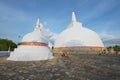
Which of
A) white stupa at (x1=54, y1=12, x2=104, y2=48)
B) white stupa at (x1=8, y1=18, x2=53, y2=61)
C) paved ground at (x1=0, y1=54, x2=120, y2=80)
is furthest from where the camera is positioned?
white stupa at (x1=54, y1=12, x2=104, y2=48)

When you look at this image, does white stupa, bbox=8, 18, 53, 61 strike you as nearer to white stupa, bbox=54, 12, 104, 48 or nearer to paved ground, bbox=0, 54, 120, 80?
paved ground, bbox=0, 54, 120, 80

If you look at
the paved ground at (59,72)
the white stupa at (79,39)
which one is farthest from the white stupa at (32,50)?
the white stupa at (79,39)

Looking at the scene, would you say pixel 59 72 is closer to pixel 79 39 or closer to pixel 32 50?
pixel 32 50

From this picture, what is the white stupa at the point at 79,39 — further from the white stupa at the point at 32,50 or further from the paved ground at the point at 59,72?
the paved ground at the point at 59,72

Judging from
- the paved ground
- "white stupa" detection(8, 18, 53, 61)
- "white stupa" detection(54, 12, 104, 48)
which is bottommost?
the paved ground

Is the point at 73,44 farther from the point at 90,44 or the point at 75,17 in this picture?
the point at 75,17

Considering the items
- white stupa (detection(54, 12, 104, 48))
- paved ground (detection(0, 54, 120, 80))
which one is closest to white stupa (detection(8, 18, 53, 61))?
paved ground (detection(0, 54, 120, 80))

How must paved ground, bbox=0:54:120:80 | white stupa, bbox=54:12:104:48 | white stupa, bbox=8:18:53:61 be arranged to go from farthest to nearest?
1. white stupa, bbox=54:12:104:48
2. white stupa, bbox=8:18:53:61
3. paved ground, bbox=0:54:120:80

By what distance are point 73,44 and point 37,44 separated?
30.5 m

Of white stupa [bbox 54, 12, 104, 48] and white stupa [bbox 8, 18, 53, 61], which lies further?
white stupa [bbox 54, 12, 104, 48]

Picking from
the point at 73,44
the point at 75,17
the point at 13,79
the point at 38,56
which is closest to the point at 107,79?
the point at 13,79

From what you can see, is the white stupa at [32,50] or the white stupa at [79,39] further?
the white stupa at [79,39]

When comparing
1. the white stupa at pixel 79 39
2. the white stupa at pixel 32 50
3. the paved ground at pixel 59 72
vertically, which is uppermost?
the white stupa at pixel 79 39

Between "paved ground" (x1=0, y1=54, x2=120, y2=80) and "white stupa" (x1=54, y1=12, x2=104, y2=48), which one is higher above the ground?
"white stupa" (x1=54, y1=12, x2=104, y2=48)
